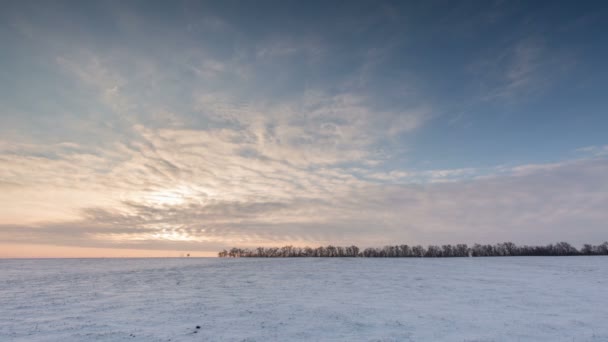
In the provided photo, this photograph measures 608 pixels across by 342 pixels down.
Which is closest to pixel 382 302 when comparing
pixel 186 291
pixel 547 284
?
pixel 186 291

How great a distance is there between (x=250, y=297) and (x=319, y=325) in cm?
1108

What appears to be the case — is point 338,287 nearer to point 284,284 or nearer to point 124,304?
point 284,284

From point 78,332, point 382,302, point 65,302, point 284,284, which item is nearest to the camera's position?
point 78,332

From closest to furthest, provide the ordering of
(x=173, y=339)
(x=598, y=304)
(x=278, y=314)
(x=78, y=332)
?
1. (x=173, y=339)
2. (x=78, y=332)
3. (x=278, y=314)
4. (x=598, y=304)

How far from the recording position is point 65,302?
2731cm

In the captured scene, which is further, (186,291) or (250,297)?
(186,291)

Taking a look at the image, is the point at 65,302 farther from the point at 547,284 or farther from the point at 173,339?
the point at 547,284

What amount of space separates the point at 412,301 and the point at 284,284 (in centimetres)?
1566

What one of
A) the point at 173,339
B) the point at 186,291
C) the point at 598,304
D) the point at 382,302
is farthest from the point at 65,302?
the point at 598,304

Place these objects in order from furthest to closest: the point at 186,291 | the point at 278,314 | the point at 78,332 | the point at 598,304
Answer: the point at 186,291, the point at 598,304, the point at 278,314, the point at 78,332

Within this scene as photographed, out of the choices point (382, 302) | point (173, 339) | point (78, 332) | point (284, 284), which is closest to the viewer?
point (173, 339)

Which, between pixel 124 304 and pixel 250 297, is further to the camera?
pixel 250 297

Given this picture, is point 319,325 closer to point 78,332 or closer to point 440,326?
point 440,326

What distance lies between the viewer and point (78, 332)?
17859mm
